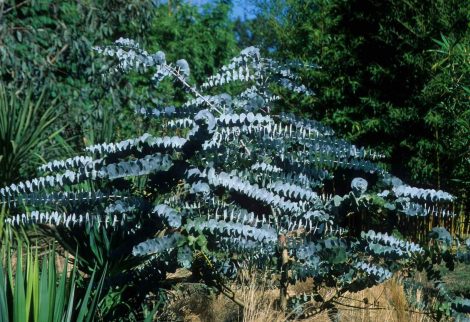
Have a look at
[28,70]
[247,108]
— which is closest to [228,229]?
[247,108]

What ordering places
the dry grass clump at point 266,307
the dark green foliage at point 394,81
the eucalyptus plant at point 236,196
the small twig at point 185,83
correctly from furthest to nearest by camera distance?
the dark green foliage at point 394,81, the dry grass clump at point 266,307, the small twig at point 185,83, the eucalyptus plant at point 236,196

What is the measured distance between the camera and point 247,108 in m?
3.50

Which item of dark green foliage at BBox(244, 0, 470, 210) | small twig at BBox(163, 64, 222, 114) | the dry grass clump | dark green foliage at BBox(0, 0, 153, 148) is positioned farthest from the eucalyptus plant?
dark green foliage at BBox(0, 0, 153, 148)

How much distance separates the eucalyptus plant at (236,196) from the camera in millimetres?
3383

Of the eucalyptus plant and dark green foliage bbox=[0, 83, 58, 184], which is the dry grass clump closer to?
the eucalyptus plant

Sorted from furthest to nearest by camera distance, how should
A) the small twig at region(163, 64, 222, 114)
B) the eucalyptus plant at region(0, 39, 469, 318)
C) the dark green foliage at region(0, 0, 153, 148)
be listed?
the dark green foliage at region(0, 0, 153, 148) → the small twig at region(163, 64, 222, 114) → the eucalyptus plant at region(0, 39, 469, 318)

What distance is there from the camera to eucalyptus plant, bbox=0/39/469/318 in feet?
11.1

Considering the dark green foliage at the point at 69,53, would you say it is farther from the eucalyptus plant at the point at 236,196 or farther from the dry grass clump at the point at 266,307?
the eucalyptus plant at the point at 236,196

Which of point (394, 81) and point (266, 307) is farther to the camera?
point (394, 81)

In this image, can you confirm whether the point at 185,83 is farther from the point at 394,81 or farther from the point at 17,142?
the point at 394,81

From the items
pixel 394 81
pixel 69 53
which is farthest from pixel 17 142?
pixel 394 81

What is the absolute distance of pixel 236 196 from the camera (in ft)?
12.1

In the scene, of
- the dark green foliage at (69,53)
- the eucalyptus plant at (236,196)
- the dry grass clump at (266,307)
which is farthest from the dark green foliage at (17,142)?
the eucalyptus plant at (236,196)

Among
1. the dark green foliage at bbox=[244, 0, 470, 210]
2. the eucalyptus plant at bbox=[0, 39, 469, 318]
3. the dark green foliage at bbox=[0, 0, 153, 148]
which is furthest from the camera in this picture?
the dark green foliage at bbox=[0, 0, 153, 148]
